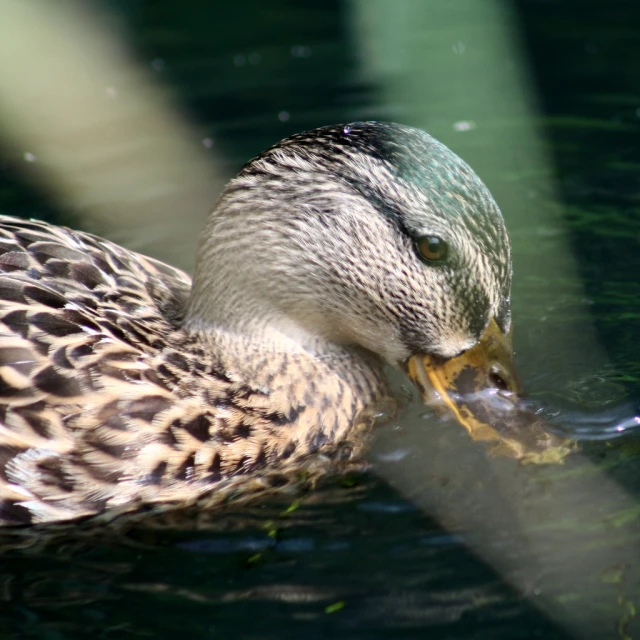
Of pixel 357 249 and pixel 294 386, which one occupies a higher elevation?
pixel 357 249

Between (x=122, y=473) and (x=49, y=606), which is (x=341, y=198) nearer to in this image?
(x=122, y=473)

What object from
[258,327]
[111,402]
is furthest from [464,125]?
[111,402]

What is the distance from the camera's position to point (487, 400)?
13.9ft

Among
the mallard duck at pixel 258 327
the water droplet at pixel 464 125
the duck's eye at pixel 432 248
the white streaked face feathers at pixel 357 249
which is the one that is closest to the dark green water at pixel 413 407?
the water droplet at pixel 464 125

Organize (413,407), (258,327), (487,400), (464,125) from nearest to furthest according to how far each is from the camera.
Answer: (487,400), (258,327), (413,407), (464,125)

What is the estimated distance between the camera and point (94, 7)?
8273 mm

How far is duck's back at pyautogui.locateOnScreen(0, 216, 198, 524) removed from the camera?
381 cm

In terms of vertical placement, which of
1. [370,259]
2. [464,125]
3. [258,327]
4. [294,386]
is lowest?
[294,386]

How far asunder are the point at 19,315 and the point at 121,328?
39 centimetres

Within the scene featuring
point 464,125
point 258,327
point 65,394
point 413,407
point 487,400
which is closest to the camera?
point 65,394

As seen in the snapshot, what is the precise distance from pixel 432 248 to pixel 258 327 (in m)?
0.85

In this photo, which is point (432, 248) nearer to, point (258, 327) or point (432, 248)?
point (432, 248)

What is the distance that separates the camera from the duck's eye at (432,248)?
387 centimetres

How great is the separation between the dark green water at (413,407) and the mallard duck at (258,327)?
26 centimetres
